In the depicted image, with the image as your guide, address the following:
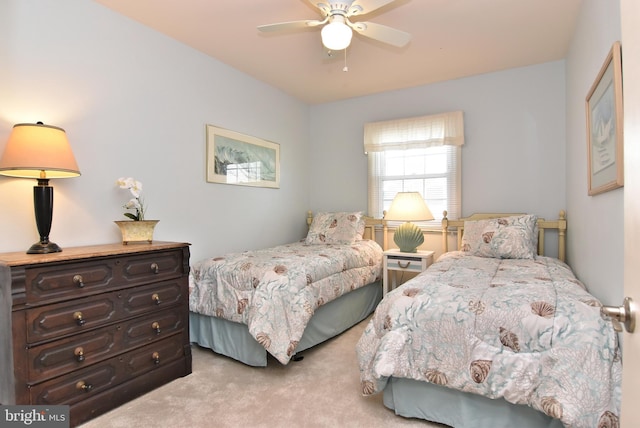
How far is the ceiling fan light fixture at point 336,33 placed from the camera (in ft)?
6.39

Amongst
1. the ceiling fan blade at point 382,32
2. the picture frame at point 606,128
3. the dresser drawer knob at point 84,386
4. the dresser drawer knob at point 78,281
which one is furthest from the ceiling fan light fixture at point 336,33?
the dresser drawer knob at point 84,386

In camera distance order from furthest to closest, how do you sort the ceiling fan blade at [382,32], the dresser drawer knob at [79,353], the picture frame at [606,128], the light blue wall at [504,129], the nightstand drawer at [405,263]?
the nightstand drawer at [405,263]
the light blue wall at [504,129]
the ceiling fan blade at [382,32]
the dresser drawer knob at [79,353]
the picture frame at [606,128]

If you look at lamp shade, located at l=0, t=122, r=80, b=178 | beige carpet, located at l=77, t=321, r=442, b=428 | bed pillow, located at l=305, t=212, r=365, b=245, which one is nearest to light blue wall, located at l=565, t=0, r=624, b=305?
beige carpet, located at l=77, t=321, r=442, b=428

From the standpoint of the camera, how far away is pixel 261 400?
2.05m

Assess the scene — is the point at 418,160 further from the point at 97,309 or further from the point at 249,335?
the point at 97,309

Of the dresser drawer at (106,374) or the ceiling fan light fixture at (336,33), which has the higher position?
the ceiling fan light fixture at (336,33)

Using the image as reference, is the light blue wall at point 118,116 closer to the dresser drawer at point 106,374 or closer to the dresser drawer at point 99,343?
the dresser drawer at point 99,343

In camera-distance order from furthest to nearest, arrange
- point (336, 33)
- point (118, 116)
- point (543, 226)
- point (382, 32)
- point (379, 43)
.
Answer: point (543, 226)
point (379, 43)
point (118, 116)
point (382, 32)
point (336, 33)

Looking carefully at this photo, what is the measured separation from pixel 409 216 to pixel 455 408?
2031 mm

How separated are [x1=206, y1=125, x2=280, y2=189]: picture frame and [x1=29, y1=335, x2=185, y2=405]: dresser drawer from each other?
150cm

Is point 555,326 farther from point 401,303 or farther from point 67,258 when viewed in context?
point 67,258

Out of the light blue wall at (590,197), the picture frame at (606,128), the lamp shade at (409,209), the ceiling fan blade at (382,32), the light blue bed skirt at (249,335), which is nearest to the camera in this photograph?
the picture frame at (606,128)

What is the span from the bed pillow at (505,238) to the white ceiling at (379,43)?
150cm

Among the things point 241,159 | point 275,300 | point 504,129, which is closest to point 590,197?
point 504,129
